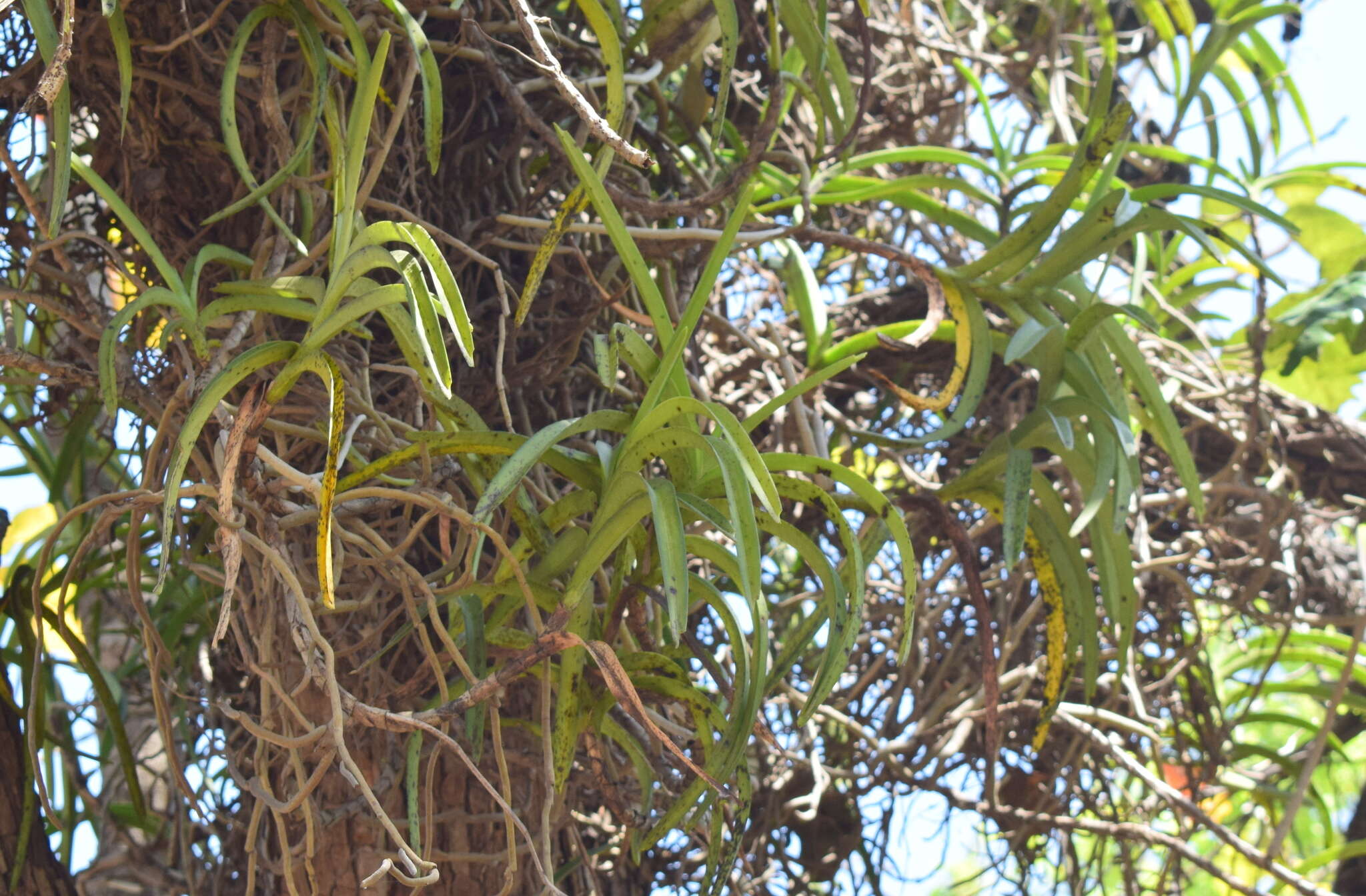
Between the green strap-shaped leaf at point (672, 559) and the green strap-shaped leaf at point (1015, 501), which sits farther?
the green strap-shaped leaf at point (1015, 501)

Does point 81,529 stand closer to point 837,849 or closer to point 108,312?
point 108,312

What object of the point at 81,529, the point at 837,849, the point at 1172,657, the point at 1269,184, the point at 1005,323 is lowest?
the point at 837,849

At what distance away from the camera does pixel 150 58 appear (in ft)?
2.47

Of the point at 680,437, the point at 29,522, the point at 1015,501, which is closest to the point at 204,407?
the point at 680,437

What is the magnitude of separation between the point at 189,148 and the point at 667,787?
1.69 feet

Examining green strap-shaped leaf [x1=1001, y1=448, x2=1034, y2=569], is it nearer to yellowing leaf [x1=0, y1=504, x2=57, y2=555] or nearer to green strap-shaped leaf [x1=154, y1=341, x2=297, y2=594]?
green strap-shaped leaf [x1=154, y1=341, x2=297, y2=594]

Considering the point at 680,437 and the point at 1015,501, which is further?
the point at 1015,501

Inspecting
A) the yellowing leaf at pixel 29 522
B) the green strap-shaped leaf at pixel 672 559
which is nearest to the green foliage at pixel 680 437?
the green strap-shaped leaf at pixel 672 559

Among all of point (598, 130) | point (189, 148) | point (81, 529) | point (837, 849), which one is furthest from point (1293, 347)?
point (81, 529)

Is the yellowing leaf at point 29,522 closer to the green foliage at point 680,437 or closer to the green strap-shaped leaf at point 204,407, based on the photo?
the green foliage at point 680,437

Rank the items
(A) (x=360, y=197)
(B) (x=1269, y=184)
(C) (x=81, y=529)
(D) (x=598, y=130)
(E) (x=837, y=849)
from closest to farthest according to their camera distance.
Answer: (D) (x=598, y=130) → (A) (x=360, y=197) → (C) (x=81, y=529) → (E) (x=837, y=849) → (B) (x=1269, y=184)

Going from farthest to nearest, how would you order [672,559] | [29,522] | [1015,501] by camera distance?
[29,522] < [1015,501] < [672,559]

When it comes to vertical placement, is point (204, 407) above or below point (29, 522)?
below

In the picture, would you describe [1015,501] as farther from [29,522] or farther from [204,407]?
[29,522]
